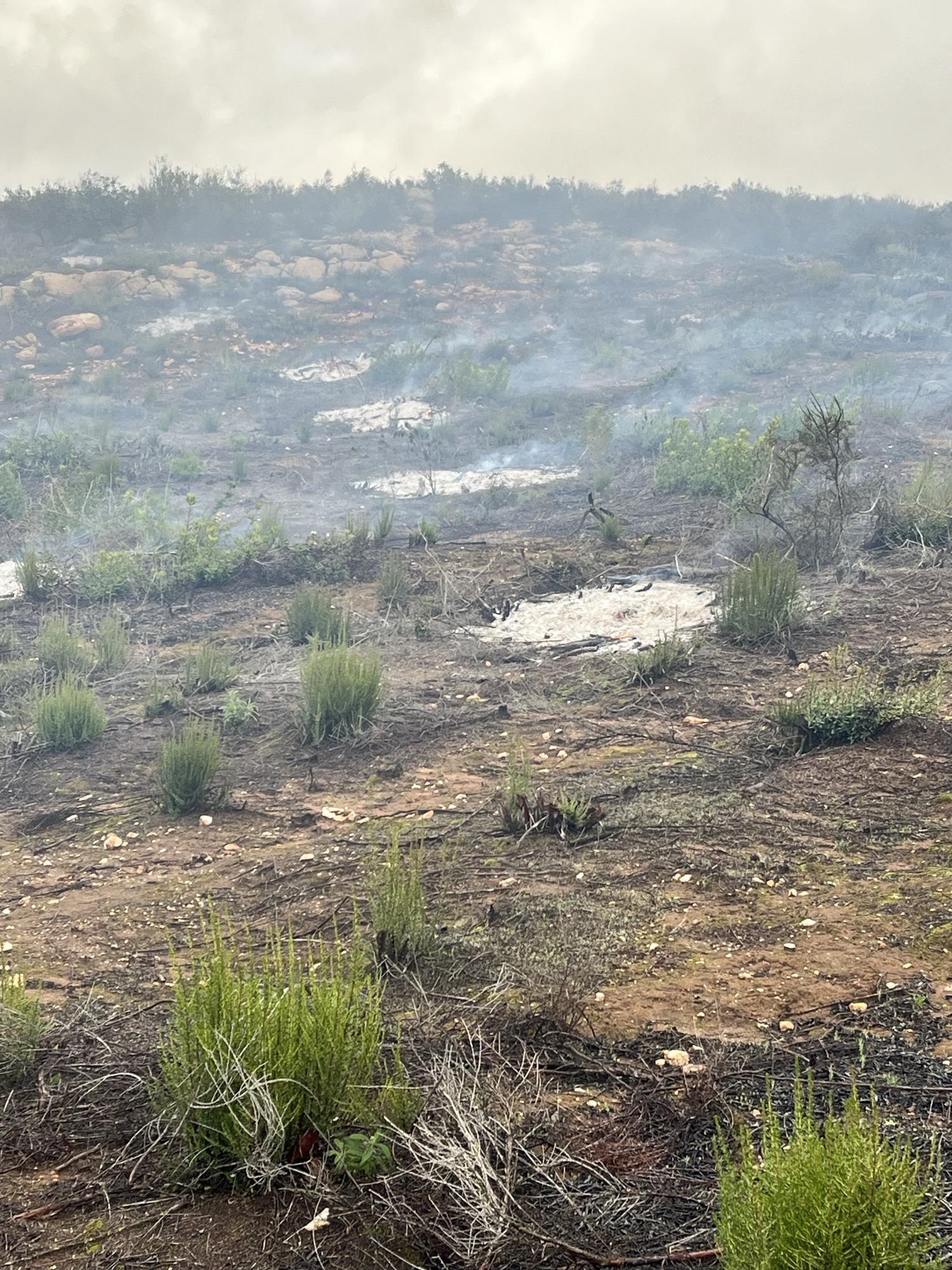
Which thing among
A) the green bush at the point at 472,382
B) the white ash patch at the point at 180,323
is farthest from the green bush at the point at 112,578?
the white ash patch at the point at 180,323

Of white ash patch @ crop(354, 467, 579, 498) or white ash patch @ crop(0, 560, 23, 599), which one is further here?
white ash patch @ crop(354, 467, 579, 498)

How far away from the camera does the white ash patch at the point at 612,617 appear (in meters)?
8.95

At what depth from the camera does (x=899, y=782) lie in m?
5.20

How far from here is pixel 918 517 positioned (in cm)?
1007

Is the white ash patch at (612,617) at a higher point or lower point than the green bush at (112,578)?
lower

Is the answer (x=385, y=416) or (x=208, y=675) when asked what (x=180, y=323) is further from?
(x=208, y=675)

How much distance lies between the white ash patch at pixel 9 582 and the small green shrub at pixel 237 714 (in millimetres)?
4651

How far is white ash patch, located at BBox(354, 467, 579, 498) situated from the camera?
55.6 feet

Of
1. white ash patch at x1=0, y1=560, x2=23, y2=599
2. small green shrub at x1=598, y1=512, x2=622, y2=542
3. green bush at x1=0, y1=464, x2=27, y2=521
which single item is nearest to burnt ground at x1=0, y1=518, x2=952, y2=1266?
small green shrub at x1=598, y1=512, x2=622, y2=542

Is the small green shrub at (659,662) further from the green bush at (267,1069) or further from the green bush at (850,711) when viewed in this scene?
the green bush at (267,1069)

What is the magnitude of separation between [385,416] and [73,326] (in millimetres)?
8474

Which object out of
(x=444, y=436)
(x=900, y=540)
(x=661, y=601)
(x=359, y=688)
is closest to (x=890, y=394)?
(x=444, y=436)

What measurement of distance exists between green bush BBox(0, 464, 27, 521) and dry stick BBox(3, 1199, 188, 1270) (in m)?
12.8

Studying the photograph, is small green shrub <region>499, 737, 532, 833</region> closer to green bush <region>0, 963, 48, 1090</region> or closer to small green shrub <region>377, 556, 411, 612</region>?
green bush <region>0, 963, 48, 1090</region>
